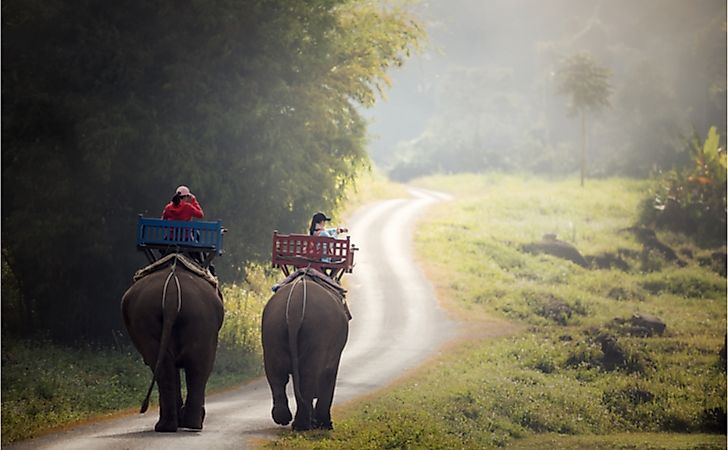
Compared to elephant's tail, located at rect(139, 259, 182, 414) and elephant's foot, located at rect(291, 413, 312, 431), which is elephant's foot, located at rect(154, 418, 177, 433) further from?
elephant's foot, located at rect(291, 413, 312, 431)

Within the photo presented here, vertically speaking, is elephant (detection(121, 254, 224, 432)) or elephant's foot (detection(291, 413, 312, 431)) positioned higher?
elephant (detection(121, 254, 224, 432))

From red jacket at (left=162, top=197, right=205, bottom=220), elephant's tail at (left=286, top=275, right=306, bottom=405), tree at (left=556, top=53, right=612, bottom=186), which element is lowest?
elephant's tail at (left=286, top=275, right=306, bottom=405)

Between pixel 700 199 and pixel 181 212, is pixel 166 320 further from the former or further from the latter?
pixel 700 199

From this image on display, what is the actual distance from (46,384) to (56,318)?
581cm

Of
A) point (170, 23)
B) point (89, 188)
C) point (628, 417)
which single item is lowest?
point (628, 417)

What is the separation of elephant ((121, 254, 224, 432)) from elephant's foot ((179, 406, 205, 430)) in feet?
0.06

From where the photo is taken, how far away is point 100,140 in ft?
87.0

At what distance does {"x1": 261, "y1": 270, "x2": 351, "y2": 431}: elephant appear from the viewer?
54.7 feet

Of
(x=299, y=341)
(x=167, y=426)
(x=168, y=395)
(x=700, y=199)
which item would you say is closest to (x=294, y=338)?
(x=299, y=341)

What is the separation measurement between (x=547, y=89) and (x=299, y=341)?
7159 cm

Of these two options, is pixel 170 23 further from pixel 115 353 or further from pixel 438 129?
pixel 438 129

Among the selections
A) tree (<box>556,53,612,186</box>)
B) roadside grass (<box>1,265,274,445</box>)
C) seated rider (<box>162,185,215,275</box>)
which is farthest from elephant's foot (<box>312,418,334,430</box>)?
tree (<box>556,53,612,186</box>)

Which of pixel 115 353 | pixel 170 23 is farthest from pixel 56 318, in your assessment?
pixel 170 23

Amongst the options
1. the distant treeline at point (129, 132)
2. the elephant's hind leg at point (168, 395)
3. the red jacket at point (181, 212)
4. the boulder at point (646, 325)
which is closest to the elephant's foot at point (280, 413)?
the elephant's hind leg at point (168, 395)
